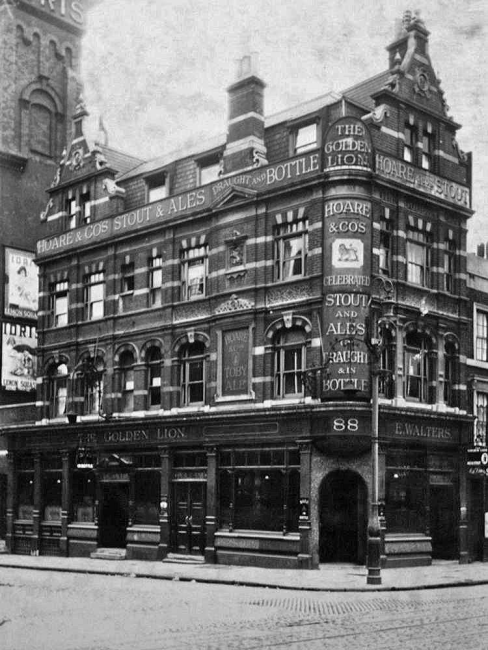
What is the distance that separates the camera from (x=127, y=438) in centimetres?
3650

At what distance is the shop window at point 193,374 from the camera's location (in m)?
34.7

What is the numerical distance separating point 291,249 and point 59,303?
1307 centimetres

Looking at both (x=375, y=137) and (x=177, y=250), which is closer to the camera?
(x=375, y=137)

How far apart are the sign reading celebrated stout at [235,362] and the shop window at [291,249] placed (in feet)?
7.91

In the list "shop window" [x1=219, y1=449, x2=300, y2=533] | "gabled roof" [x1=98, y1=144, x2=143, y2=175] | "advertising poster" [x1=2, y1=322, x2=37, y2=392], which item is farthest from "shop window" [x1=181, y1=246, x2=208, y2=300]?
"advertising poster" [x1=2, y1=322, x2=37, y2=392]

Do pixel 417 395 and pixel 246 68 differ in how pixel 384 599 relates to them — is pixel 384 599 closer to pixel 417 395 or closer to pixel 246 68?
pixel 417 395

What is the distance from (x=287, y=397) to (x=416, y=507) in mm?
5548

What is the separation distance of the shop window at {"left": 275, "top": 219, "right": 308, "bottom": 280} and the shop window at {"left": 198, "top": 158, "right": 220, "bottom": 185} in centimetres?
476

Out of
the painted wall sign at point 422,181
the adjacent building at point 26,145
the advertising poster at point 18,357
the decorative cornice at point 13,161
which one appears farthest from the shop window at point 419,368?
the decorative cornice at point 13,161

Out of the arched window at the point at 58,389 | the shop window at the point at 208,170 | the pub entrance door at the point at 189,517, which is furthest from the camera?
the arched window at the point at 58,389

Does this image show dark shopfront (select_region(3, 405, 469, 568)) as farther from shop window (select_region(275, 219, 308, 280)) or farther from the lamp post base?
shop window (select_region(275, 219, 308, 280))

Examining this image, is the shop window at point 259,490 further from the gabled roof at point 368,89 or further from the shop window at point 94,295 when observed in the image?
the gabled roof at point 368,89

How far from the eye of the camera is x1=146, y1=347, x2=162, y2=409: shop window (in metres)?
36.2

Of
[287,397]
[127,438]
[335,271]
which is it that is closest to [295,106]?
[335,271]
